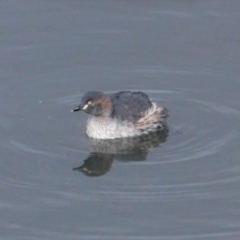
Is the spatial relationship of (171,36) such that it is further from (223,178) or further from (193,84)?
(223,178)

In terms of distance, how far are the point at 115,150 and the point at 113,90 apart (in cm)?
156

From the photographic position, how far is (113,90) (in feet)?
50.9

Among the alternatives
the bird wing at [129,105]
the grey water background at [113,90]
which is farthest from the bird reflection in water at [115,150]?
the bird wing at [129,105]

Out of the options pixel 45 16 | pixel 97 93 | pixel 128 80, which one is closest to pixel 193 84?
pixel 128 80

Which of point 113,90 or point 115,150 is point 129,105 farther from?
point 113,90

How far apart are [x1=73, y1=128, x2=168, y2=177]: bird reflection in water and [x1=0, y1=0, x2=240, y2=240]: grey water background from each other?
0.34 feet

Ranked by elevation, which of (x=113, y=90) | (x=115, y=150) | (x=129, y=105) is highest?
(x=113, y=90)

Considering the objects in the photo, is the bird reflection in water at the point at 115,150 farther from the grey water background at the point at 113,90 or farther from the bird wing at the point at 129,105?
the bird wing at the point at 129,105

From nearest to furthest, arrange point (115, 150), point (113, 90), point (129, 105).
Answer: point (115, 150) < point (129, 105) < point (113, 90)

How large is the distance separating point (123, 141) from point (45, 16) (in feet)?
13.3

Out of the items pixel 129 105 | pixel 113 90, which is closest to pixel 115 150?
pixel 129 105

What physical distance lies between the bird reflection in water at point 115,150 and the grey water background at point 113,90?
0.10 m

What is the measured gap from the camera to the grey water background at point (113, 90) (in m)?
12.4

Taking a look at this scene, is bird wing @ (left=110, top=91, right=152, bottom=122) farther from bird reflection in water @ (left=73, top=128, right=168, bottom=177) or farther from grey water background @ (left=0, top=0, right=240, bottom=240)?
grey water background @ (left=0, top=0, right=240, bottom=240)
